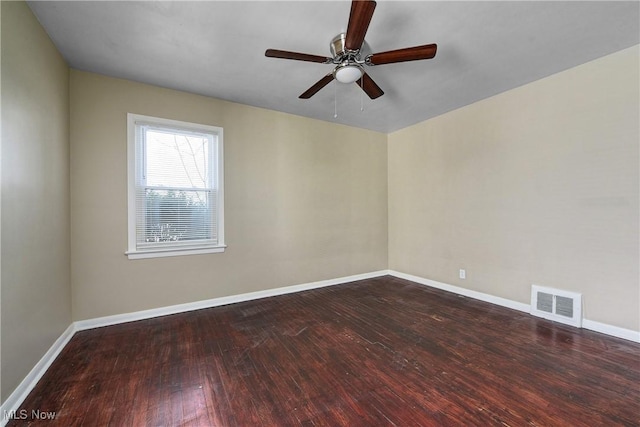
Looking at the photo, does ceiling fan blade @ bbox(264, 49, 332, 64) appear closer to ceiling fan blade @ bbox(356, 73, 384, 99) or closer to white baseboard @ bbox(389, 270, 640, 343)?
ceiling fan blade @ bbox(356, 73, 384, 99)

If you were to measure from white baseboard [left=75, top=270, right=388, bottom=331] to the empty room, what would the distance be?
2cm

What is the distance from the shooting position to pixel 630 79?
8.05ft

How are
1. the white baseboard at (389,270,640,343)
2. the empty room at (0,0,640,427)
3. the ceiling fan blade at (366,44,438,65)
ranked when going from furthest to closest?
the white baseboard at (389,270,640,343) → the ceiling fan blade at (366,44,438,65) → the empty room at (0,0,640,427)

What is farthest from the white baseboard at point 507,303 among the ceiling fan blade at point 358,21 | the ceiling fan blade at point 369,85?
the ceiling fan blade at point 358,21

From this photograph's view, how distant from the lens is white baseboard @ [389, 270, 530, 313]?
327 cm

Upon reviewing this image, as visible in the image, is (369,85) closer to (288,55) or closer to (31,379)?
(288,55)

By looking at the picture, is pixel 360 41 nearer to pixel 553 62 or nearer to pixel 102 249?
pixel 553 62

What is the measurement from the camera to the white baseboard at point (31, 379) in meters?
1.59

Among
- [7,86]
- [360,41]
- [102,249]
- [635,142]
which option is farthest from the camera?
[102,249]

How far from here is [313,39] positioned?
7.54 ft

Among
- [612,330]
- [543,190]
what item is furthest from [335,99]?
[612,330]

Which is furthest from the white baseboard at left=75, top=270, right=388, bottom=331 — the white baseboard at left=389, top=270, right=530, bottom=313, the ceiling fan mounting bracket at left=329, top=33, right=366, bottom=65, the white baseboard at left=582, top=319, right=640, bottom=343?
the ceiling fan mounting bracket at left=329, top=33, right=366, bottom=65

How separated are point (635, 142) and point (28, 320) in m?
5.25

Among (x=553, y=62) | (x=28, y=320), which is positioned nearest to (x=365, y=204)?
(x=553, y=62)
